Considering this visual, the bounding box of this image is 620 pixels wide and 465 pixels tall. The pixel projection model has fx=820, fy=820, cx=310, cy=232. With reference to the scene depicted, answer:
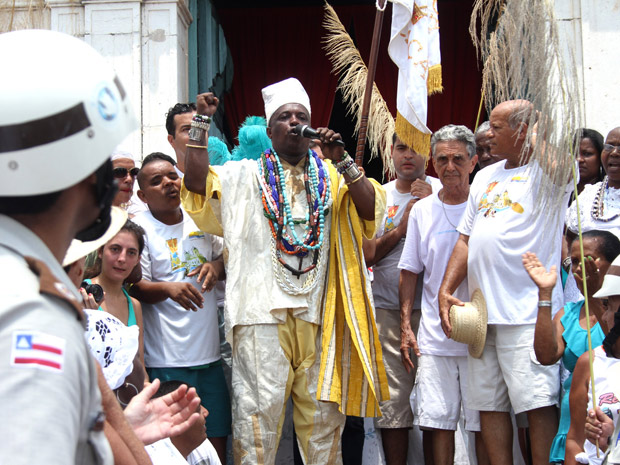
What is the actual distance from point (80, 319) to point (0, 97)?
38 centimetres

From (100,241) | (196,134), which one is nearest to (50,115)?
(100,241)

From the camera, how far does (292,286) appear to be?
13.9ft

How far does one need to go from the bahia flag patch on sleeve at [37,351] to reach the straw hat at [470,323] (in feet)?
11.1

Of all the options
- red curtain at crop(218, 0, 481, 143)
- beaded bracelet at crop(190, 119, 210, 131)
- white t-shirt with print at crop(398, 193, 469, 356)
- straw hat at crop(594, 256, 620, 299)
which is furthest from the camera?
red curtain at crop(218, 0, 481, 143)

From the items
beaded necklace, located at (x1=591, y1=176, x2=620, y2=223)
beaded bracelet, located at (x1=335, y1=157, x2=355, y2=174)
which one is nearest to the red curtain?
beaded necklace, located at (x1=591, y1=176, x2=620, y2=223)

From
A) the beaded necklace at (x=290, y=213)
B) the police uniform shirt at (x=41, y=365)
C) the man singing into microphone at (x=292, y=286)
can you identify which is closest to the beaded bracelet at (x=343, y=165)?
the man singing into microphone at (x=292, y=286)

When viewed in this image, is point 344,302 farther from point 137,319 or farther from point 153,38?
point 153,38

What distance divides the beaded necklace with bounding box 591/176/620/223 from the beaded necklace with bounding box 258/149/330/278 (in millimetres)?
1657

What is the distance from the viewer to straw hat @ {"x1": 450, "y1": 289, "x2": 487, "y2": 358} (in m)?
4.39

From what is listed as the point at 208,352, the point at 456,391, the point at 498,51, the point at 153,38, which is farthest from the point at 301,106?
the point at 153,38

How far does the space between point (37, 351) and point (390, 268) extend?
160 inches

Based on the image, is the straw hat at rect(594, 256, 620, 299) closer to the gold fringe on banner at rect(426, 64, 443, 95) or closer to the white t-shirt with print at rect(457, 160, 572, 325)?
the white t-shirt with print at rect(457, 160, 572, 325)

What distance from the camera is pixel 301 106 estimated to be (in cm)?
460

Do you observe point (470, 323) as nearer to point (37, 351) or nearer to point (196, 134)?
point (196, 134)
